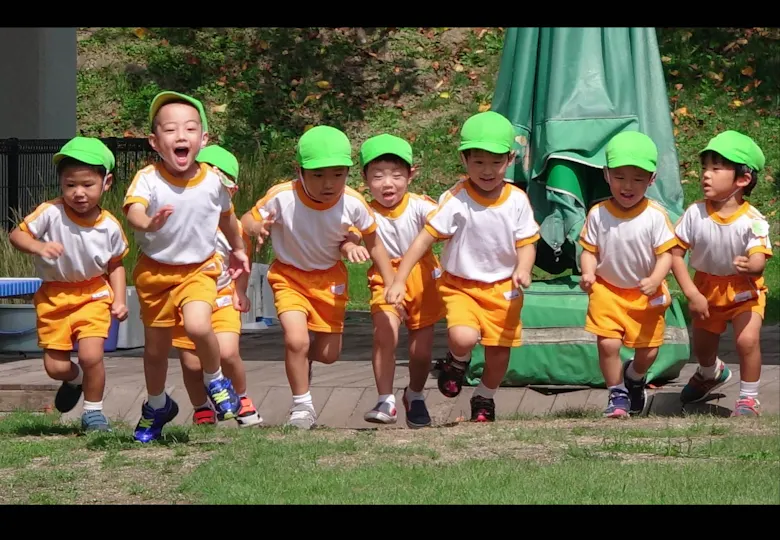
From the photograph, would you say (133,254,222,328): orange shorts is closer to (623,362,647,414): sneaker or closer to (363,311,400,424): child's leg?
(363,311,400,424): child's leg

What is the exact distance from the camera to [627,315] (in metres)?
7.39

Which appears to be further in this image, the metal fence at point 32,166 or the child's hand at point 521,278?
the metal fence at point 32,166

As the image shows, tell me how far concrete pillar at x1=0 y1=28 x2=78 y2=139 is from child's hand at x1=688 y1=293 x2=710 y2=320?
9.44 meters

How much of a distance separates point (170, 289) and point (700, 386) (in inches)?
111

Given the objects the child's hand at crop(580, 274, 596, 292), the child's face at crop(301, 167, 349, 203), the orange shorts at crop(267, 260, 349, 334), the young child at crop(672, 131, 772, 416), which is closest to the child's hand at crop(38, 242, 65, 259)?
the orange shorts at crop(267, 260, 349, 334)

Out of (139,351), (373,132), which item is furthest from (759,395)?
(373,132)

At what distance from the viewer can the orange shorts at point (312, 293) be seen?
284 inches

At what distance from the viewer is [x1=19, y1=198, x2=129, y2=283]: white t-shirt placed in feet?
23.0

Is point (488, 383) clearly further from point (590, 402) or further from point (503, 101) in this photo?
point (503, 101)

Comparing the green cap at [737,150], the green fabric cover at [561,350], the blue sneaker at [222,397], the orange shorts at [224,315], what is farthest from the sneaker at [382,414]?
the green cap at [737,150]

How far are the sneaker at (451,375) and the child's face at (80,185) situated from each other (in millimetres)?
1914

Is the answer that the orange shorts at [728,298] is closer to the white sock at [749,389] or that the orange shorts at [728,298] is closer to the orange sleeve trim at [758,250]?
the orange sleeve trim at [758,250]
